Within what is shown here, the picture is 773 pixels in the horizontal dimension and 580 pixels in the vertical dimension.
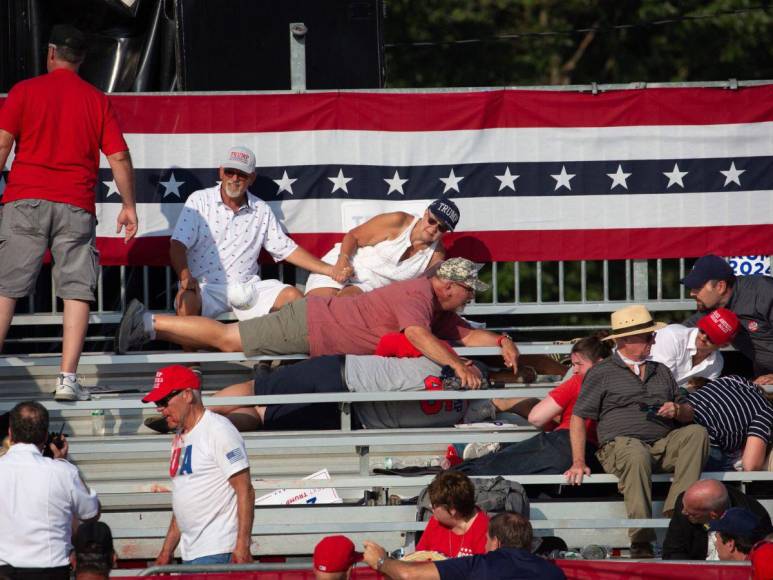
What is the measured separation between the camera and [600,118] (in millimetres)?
9508

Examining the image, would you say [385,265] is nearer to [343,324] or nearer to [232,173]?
[343,324]

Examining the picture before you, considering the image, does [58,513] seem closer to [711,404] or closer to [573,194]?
[711,404]

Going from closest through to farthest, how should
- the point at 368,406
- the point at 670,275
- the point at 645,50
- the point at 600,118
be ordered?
the point at 368,406 → the point at 600,118 → the point at 670,275 → the point at 645,50

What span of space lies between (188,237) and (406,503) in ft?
7.02

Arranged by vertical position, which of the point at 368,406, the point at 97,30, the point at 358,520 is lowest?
the point at 358,520

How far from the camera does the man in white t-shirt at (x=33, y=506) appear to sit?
6293 mm

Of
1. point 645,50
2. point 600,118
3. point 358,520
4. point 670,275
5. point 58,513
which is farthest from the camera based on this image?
point 645,50

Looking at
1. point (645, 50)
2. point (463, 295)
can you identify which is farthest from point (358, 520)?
point (645, 50)

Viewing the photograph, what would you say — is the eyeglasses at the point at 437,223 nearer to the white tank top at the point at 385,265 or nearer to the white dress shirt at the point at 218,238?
the white tank top at the point at 385,265

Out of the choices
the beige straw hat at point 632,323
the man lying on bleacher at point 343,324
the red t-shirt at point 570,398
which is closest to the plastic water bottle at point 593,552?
the red t-shirt at point 570,398

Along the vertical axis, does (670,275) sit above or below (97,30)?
below

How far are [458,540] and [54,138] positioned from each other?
124 inches

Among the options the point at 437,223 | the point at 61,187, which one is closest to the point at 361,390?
the point at 437,223

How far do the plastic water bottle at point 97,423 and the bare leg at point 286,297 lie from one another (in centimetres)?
117
